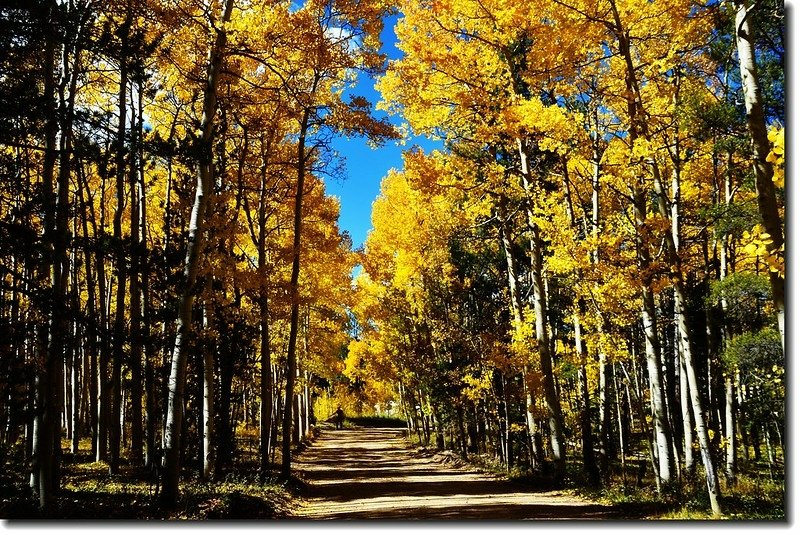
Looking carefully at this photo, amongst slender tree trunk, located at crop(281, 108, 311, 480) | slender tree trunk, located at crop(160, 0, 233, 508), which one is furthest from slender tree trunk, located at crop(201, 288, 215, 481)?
slender tree trunk, located at crop(160, 0, 233, 508)

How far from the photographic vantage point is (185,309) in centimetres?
638

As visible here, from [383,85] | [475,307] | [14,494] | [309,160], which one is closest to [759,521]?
[14,494]

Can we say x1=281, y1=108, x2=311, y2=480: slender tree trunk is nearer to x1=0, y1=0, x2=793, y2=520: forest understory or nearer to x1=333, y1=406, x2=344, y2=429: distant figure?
x1=0, y1=0, x2=793, y2=520: forest understory

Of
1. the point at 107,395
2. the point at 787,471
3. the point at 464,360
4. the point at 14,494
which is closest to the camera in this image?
the point at 787,471

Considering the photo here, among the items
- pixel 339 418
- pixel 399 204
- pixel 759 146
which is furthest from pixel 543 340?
pixel 339 418

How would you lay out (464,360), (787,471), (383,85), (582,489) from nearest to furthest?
1. (787,471)
2. (582,489)
3. (383,85)
4. (464,360)

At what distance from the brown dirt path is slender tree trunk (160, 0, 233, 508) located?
1942 mm

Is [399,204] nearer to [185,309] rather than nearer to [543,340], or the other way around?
[543,340]

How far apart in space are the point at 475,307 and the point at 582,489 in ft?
31.3

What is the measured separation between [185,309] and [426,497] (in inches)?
184

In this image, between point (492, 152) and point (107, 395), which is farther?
point (492, 152)

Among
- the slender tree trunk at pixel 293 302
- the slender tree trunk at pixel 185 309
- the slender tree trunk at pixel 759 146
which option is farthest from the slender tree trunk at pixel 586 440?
the slender tree trunk at pixel 185 309

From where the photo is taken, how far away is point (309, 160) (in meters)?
12.1

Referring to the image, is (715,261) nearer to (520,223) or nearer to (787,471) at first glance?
(520,223)
